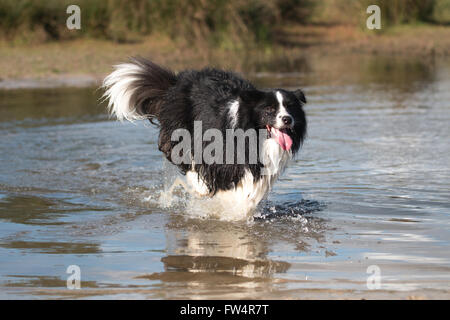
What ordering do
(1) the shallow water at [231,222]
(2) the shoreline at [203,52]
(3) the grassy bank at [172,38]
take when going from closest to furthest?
A: (1) the shallow water at [231,222], (2) the shoreline at [203,52], (3) the grassy bank at [172,38]

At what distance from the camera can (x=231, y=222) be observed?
701 centimetres

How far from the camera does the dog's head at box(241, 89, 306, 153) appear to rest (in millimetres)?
6375

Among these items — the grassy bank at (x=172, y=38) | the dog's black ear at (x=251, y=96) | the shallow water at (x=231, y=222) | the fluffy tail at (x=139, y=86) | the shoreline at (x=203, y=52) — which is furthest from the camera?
the grassy bank at (x=172, y=38)

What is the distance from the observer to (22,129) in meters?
12.1

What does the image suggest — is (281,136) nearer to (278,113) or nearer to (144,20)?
(278,113)

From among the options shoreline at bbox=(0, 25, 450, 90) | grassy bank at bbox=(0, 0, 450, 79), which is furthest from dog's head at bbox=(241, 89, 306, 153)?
grassy bank at bbox=(0, 0, 450, 79)

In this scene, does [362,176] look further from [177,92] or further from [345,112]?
[345,112]

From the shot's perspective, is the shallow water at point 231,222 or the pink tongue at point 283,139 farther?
the pink tongue at point 283,139

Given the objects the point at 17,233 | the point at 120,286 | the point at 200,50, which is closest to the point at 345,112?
the point at 17,233

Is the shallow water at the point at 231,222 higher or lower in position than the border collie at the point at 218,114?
lower

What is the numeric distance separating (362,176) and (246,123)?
266cm

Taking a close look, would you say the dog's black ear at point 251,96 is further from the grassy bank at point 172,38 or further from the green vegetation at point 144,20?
the green vegetation at point 144,20

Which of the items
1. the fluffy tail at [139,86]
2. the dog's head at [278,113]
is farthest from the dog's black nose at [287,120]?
the fluffy tail at [139,86]

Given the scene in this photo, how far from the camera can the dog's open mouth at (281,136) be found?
21.4ft
